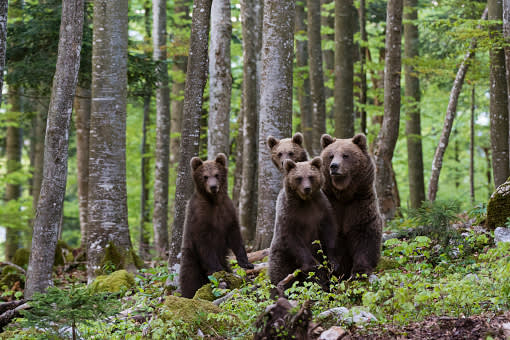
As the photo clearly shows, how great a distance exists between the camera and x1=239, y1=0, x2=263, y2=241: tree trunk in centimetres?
1342

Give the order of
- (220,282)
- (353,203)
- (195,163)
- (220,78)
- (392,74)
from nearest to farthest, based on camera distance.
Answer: (353,203) → (220,282) → (195,163) → (392,74) → (220,78)

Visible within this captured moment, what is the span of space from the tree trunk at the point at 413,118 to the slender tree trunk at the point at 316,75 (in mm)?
2849

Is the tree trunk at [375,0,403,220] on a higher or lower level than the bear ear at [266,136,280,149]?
higher

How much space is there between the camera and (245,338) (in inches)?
196

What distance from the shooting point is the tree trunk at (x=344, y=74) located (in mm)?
13242

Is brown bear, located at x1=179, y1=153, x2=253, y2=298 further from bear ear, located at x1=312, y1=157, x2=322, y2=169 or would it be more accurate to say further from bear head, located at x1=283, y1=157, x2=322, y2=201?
bear ear, located at x1=312, y1=157, x2=322, y2=169

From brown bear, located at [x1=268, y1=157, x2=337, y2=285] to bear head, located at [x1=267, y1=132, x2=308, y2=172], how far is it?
1.73 meters

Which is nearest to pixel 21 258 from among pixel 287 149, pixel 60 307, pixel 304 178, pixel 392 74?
pixel 287 149

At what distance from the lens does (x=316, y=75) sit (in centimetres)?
1528

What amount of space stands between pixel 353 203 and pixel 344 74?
7085 mm

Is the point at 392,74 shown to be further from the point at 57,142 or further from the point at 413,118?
the point at 57,142

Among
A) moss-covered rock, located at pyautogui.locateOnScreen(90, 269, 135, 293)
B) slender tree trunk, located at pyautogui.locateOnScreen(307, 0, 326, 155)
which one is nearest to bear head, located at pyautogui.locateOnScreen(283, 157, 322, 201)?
moss-covered rock, located at pyautogui.locateOnScreen(90, 269, 135, 293)

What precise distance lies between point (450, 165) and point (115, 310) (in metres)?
25.7

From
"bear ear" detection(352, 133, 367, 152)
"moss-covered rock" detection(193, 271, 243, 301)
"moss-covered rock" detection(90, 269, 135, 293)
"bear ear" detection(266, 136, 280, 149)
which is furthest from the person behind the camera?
"bear ear" detection(266, 136, 280, 149)
